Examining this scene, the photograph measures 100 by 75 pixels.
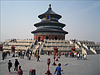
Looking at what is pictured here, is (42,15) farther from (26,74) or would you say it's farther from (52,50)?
(26,74)

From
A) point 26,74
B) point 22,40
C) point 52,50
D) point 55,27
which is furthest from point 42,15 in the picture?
point 26,74

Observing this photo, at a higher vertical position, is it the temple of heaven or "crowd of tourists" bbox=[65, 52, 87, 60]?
the temple of heaven

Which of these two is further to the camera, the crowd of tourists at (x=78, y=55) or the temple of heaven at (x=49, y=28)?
the temple of heaven at (x=49, y=28)

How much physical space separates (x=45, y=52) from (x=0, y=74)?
941 inches

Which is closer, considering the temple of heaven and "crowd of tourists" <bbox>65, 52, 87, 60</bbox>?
"crowd of tourists" <bbox>65, 52, 87, 60</bbox>

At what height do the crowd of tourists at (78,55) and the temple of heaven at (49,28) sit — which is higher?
the temple of heaven at (49,28)

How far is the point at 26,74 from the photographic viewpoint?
1260 cm

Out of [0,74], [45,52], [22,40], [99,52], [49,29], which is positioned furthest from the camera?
[49,29]

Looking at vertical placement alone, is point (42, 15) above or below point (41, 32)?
above

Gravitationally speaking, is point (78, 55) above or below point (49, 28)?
below

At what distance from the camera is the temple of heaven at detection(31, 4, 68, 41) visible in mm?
53844

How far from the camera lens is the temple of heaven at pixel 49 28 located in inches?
2120

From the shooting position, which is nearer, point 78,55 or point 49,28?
point 78,55

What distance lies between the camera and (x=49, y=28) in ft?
180
